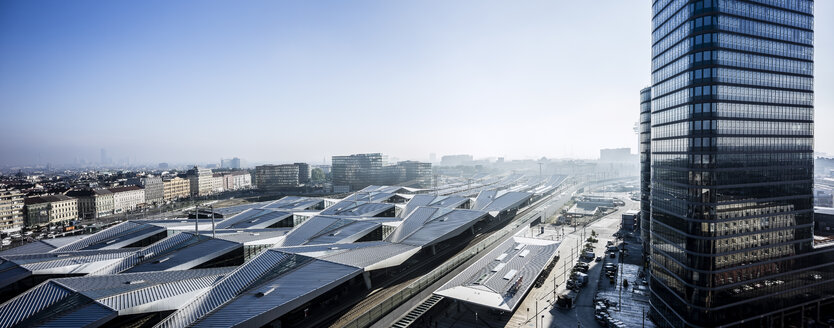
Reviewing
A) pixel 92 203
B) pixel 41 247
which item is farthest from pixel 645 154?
pixel 92 203

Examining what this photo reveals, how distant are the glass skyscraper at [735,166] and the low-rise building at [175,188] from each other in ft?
Result: 649

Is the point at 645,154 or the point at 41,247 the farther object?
the point at 645,154

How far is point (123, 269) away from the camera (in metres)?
44.6

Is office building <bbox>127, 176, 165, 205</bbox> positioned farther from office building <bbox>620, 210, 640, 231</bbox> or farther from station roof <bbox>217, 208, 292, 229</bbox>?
office building <bbox>620, 210, 640, 231</bbox>

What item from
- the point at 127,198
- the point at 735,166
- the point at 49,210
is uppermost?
the point at 735,166

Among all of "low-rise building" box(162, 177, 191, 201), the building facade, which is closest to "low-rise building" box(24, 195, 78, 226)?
the building facade

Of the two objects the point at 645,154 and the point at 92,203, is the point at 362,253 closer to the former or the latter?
the point at 645,154

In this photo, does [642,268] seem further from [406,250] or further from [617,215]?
[617,215]

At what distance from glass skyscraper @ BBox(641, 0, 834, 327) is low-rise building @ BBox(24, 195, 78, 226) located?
16457cm

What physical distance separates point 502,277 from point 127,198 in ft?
545

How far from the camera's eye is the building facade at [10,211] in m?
109

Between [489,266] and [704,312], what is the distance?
23484 mm

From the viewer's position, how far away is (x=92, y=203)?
13238 centimetres

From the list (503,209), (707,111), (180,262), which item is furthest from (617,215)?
(180,262)
